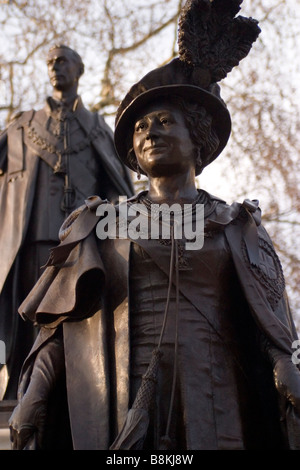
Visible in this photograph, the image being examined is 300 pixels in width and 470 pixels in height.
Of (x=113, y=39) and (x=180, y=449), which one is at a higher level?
(x=113, y=39)

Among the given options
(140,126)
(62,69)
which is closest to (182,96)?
(140,126)

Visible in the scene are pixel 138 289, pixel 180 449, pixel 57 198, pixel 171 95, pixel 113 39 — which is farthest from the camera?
pixel 113 39

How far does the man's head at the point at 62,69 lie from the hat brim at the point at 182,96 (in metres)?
3.32

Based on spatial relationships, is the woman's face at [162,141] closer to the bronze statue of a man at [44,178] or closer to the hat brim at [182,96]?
the hat brim at [182,96]

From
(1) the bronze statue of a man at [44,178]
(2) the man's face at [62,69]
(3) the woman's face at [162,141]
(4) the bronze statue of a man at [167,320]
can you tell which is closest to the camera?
(4) the bronze statue of a man at [167,320]

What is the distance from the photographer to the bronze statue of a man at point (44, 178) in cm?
754

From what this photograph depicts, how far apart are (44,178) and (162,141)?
322 cm

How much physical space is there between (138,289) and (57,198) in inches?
131

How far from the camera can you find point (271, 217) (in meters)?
13.4

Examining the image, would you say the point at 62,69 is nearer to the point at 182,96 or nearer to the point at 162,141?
the point at 182,96

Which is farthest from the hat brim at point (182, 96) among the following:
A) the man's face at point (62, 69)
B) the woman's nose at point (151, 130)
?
the man's face at point (62, 69)

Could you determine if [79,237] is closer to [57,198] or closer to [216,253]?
[216,253]

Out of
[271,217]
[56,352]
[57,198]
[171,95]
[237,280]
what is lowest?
[56,352]

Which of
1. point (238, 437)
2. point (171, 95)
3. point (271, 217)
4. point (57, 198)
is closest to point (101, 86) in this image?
point (271, 217)
